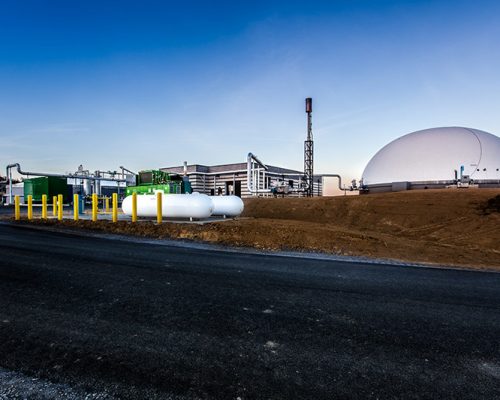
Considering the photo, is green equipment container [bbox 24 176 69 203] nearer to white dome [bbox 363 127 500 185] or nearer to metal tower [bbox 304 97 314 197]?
metal tower [bbox 304 97 314 197]

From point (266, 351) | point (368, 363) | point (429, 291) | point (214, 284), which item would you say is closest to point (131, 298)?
point (214, 284)

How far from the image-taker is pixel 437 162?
34.6 metres

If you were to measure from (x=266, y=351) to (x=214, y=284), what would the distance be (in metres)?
2.30

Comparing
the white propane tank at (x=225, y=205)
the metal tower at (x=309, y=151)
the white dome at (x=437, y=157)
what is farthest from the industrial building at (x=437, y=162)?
the white propane tank at (x=225, y=205)

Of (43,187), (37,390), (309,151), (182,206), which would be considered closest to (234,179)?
(309,151)

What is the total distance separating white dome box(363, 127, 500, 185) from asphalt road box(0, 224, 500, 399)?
33703 mm

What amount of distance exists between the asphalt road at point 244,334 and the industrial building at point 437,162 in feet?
107

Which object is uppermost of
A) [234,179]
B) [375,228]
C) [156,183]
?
[234,179]

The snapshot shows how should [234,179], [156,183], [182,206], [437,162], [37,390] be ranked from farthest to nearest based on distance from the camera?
[234,179], [437,162], [156,183], [182,206], [37,390]

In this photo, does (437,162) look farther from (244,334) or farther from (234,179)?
(244,334)

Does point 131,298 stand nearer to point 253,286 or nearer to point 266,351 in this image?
point 253,286

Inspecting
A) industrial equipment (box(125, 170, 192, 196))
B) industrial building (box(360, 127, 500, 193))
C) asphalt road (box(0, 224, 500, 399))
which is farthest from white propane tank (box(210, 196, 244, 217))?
industrial building (box(360, 127, 500, 193))

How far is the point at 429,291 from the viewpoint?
15.7 feet

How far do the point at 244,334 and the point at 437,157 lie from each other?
132ft
